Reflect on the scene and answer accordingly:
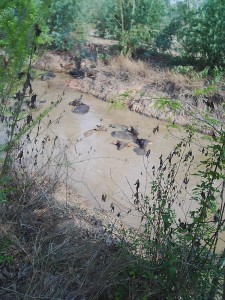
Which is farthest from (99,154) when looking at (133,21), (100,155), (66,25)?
(133,21)

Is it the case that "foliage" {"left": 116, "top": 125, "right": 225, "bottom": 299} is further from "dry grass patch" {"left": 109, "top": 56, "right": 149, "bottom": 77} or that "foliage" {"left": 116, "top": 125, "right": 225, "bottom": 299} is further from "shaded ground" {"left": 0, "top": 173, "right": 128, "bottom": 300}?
"dry grass patch" {"left": 109, "top": 56, "right": 149, "bottom": 77}

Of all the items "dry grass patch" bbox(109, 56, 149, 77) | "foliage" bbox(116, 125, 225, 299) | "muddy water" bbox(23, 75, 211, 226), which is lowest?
"muddy water" bbox(23, 75, 211, 226)

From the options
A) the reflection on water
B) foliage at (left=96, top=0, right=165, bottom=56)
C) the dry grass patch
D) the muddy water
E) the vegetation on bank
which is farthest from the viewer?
foliage at (left=96, top=0, right=165, bottom=56)

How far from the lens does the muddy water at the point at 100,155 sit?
530 cm

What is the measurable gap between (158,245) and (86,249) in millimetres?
675

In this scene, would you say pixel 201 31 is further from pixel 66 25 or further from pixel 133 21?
pixel 66 25

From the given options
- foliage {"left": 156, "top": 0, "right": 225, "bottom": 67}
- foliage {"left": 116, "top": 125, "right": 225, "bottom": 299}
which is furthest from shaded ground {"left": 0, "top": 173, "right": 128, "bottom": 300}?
foliage {"left": 156, "top": 0, "right": 225, "bottom": 67}

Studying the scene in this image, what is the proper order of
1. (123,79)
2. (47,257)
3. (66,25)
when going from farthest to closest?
(66,25) < (123,79) < (47,257)

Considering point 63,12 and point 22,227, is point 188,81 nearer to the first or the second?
point 63,12

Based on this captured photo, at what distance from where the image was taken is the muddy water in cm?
530

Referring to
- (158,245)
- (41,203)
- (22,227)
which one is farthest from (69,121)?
(158,245)

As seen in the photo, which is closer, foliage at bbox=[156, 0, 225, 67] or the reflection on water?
the reflection on water

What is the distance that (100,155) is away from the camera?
283 inches

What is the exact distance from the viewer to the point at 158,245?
2750 mm
